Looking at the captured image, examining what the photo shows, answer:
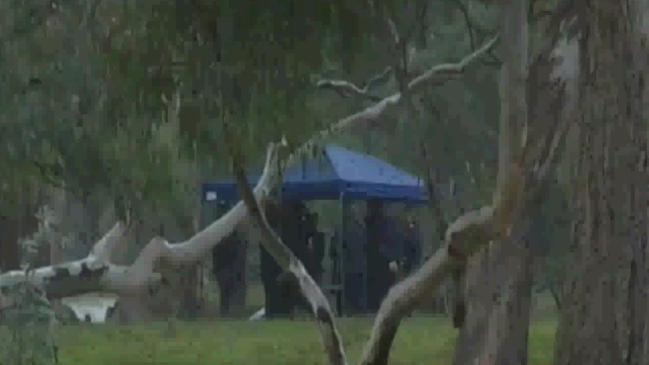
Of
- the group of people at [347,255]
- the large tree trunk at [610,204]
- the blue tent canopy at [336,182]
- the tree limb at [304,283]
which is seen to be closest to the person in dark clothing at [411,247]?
the group of people at [347,255]

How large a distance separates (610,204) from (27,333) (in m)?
4.79

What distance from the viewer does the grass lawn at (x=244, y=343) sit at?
15.3 m

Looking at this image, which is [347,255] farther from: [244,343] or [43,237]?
[244,343]

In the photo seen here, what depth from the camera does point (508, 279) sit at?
10391 millimetres

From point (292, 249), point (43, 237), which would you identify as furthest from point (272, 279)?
point (43, 237)

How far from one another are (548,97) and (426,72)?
5.81 meters

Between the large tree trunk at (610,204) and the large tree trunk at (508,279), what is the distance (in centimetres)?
190

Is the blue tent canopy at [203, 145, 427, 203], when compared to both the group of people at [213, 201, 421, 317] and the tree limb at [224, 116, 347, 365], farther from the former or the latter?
the tree limb at [224, 116, 347, 365]

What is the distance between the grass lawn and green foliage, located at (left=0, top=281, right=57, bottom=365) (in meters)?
2.78

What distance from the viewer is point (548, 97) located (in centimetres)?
1047

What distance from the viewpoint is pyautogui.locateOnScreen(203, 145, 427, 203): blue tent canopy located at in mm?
21094

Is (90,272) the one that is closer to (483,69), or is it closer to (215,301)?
(483,69)

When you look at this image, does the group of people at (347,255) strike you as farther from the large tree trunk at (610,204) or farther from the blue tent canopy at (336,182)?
the large tree trunk at (610,204)

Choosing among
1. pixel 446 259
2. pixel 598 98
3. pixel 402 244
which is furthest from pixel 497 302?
pixel 402 244
